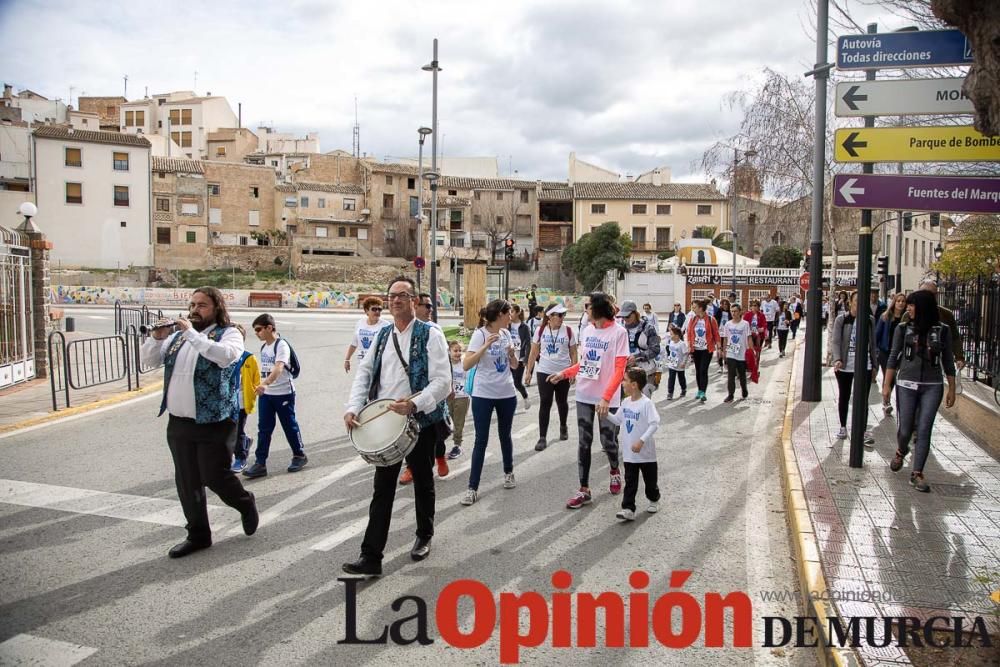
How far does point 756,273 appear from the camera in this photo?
147ft

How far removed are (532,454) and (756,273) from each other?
39.3 metres

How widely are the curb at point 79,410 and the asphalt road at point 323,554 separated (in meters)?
0.80

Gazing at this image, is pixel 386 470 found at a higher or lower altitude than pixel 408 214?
lower

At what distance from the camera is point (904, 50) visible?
7188mm

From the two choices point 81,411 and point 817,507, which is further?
point 81,411

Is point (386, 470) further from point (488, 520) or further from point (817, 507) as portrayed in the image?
point (817, 507)

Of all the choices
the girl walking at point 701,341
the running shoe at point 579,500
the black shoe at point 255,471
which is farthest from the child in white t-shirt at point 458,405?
the girl walking at point 701,341

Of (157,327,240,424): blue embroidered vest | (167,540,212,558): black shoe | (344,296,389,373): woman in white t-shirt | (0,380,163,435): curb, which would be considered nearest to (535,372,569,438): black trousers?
(344,296,389,373): woman in white t-shirt

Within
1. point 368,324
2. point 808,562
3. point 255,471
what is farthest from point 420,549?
point 368,324

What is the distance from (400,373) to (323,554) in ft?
4.60

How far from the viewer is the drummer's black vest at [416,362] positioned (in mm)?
5039

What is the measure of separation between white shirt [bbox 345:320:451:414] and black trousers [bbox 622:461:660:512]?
6.27ft

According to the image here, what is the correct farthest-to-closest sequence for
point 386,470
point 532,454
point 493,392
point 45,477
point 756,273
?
point 756,273 < point 532,454 < point 45,477 < point 493,392 < point 386,470

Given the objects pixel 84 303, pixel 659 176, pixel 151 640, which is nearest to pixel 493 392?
pixel 151 640
